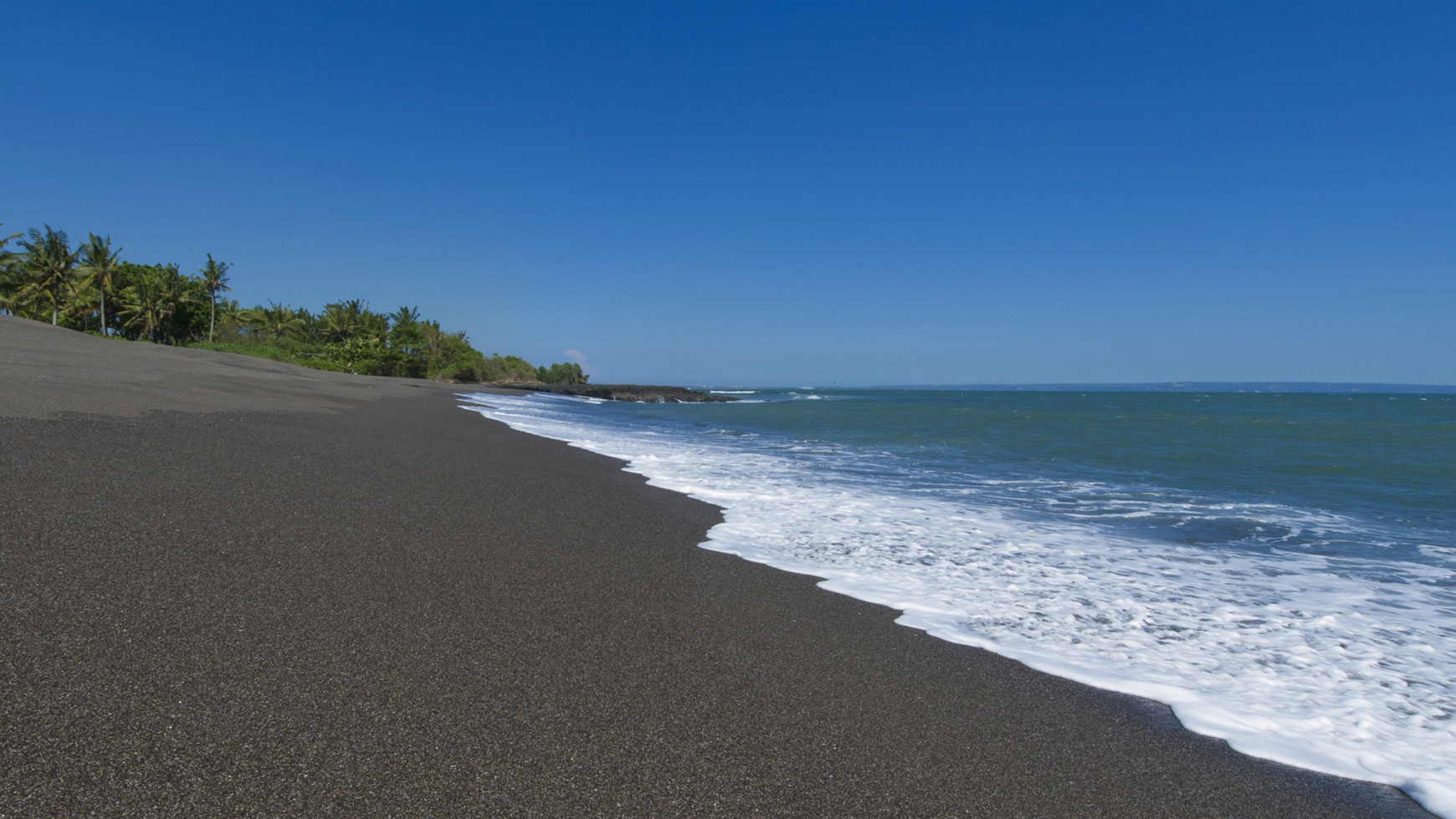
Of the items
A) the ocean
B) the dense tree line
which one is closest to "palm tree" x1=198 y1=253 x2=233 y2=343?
the dense tree line

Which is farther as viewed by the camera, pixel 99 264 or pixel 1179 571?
pixel 99 264

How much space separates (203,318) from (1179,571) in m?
65.6

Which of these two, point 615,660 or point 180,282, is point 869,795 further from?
point 180,282

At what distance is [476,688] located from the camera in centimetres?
260

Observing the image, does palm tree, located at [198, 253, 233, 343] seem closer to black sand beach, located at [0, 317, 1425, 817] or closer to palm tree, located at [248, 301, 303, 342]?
palm tree, located at [248, 301, 303, 342]

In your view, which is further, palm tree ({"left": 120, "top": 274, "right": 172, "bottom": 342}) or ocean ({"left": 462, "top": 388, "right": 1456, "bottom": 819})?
palm tree ({"left": 120, "top": 274, "right": 172, "bottom": 342})

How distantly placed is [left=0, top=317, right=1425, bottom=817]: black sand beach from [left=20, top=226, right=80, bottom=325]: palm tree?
5390 cm

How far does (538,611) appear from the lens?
353 centimetres

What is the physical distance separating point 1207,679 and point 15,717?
4.98m

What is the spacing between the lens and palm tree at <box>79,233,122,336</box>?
43688mm

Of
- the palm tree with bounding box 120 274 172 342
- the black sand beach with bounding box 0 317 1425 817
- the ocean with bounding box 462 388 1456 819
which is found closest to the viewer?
the black sand beach with bounding box 0 317 1425 817

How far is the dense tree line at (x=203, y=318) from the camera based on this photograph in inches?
1676

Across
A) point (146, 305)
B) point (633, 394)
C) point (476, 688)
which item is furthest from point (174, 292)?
point (476, 688)

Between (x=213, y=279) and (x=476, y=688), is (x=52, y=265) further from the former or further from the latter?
(x=476, y=688)
